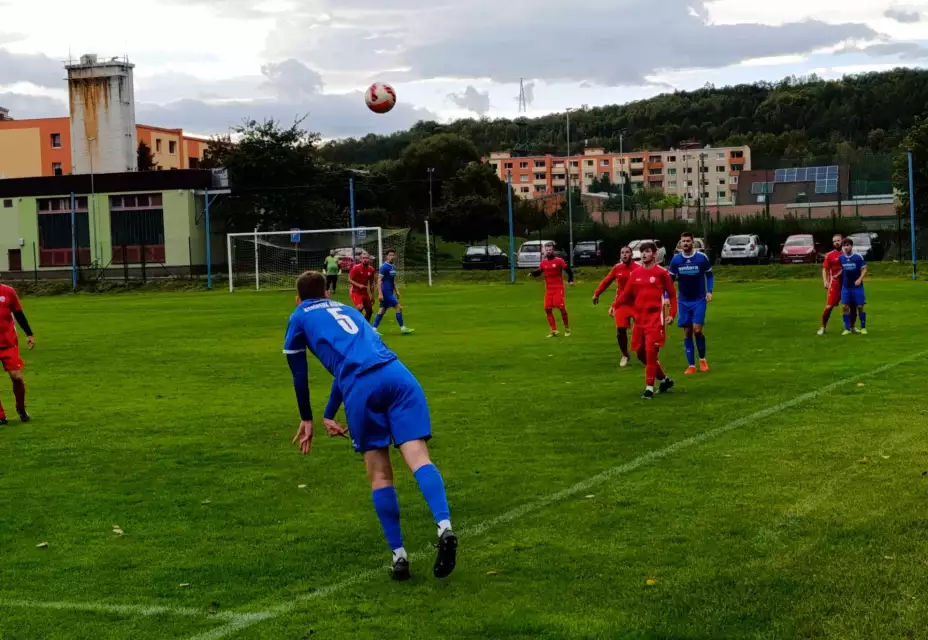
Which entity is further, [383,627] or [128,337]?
[128,337]

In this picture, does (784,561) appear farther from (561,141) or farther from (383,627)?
(561,141)

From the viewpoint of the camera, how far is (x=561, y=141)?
7343 inches

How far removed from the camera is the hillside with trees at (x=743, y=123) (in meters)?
136

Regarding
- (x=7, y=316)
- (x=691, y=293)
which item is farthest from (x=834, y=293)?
(x=7, y=316)

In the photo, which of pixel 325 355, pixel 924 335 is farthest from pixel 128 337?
pixel 325 355

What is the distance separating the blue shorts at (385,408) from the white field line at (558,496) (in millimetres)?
838

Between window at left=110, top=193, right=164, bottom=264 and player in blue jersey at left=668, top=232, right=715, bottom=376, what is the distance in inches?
1934

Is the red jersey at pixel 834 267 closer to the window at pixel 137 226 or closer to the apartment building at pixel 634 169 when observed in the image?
the window at pixel 137 226

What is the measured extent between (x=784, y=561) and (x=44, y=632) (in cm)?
421

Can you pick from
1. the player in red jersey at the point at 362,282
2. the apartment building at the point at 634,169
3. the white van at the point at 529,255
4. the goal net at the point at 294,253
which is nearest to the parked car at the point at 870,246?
the white van at the point at 529,255

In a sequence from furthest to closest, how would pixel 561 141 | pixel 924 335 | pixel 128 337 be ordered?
1. pixel 561 141
2. pixel 128 337
3. pixel 924 335

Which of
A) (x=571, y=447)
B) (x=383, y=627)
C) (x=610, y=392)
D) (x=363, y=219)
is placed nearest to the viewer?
(x=383, y=627)

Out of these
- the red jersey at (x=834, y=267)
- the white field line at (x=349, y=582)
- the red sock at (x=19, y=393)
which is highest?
the red jersey at (x=834, y=267)

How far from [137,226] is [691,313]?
51.2 m
